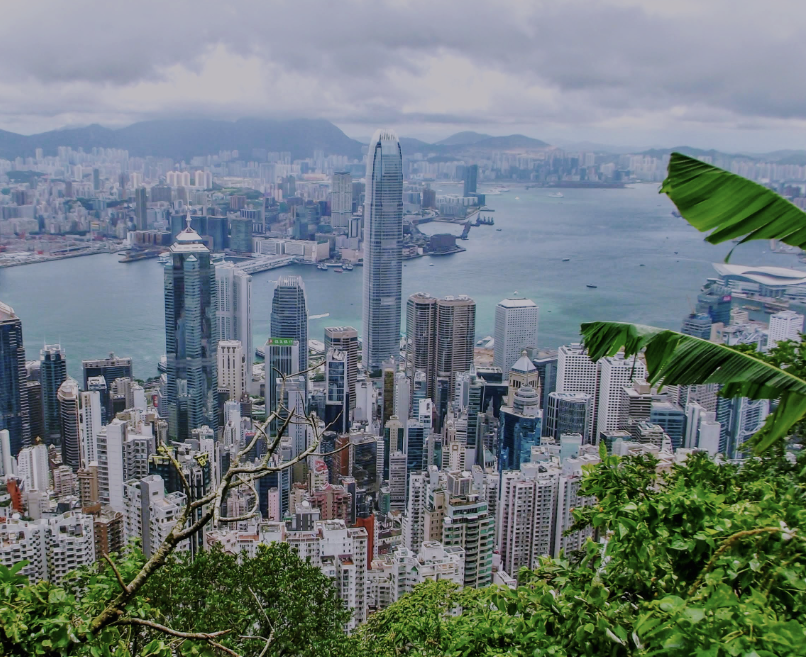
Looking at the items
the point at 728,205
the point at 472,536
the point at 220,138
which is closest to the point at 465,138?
the point at 220,138

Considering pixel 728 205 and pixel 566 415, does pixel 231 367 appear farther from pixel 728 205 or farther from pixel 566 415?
pixel 728 205

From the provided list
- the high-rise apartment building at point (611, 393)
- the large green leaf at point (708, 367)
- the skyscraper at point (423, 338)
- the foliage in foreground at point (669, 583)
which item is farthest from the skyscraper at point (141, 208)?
the large green leaf at point (708, 367)

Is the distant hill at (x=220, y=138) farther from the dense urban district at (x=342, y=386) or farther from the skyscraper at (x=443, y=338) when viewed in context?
the skyscraper at (x=443, y=338)

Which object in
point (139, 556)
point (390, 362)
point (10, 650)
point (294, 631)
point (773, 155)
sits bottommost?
point (390, 362)

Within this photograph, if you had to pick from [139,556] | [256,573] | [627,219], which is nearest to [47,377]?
[627,219]

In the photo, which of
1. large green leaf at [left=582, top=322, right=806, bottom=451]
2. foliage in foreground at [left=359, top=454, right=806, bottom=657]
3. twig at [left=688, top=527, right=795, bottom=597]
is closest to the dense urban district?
foliage in foreground at [left=359, top=454, right=806, bottom=657]

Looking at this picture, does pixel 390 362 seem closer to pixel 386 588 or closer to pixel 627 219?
pixel 627 219

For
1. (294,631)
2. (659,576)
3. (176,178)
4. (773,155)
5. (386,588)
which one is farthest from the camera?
(176,178)
